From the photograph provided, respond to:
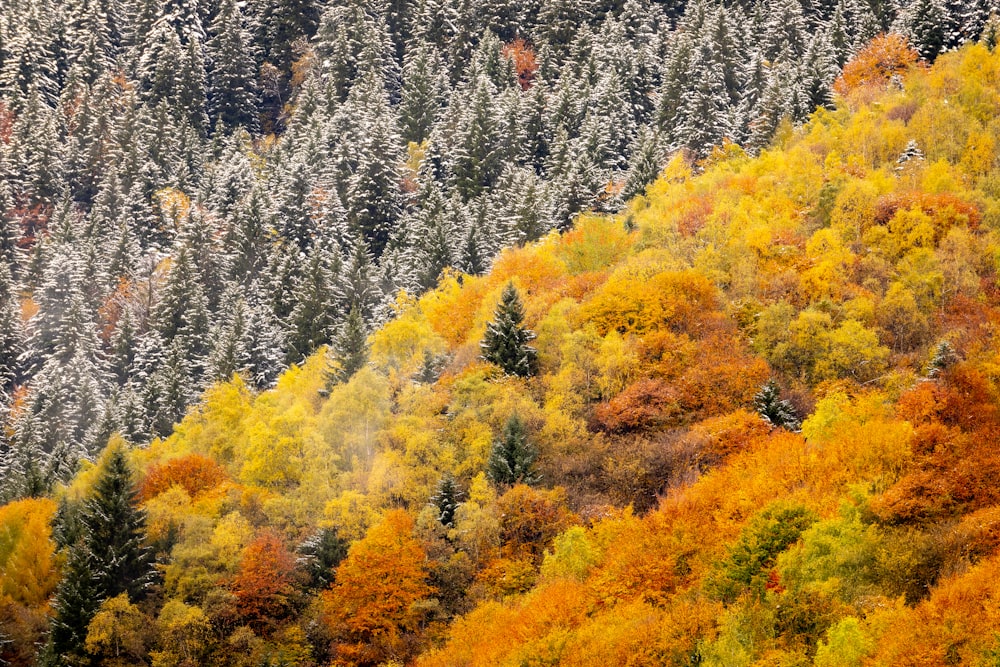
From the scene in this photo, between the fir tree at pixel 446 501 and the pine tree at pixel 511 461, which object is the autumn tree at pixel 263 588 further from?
the pine tree at pixel 511 461

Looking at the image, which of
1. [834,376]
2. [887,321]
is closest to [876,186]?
[887,321]

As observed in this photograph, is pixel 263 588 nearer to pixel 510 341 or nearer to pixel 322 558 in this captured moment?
pixel 322 558

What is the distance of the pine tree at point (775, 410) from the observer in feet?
237

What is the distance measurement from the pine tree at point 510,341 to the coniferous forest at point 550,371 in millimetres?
399

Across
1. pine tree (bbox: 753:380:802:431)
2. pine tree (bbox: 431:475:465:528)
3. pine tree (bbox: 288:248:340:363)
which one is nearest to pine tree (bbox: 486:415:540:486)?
pine tree (bbox: 431:475:465:528)

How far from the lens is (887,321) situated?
83.2 metres

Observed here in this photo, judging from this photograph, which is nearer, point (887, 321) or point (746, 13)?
point (887, 321)

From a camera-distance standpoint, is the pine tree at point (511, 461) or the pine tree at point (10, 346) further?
the pine tree at point (10, 346)

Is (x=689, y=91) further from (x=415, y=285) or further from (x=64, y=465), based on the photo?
(x=64, y=465)

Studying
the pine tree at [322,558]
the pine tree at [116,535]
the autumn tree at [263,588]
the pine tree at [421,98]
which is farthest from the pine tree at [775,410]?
the pine tree at [421,98]

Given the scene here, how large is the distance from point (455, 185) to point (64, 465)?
61.8 meters

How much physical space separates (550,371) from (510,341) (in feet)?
12.7

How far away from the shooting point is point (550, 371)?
8225cm

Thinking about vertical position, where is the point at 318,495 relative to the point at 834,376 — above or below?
below
